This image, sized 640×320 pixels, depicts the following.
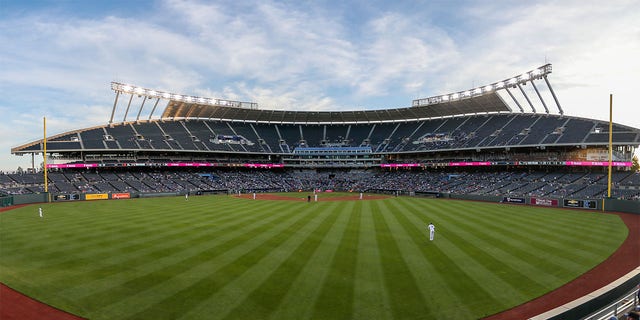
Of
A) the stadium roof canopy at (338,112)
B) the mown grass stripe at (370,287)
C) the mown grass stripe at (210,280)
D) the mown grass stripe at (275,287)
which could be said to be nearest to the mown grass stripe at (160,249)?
the mown grass stripe at (210,280)

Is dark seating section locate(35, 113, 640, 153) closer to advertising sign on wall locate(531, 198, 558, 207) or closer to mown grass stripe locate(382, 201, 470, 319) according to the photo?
advertising sign on wall locate(531, 198, 558, 207)

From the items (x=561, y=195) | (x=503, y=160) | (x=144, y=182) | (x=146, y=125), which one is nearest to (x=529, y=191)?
(x=561, y=195)

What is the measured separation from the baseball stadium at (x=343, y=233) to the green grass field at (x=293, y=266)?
8cm

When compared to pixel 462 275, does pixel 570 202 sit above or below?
above

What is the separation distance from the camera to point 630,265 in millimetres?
14156

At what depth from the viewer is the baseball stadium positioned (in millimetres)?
9852

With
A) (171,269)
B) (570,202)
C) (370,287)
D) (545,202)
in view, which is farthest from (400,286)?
(545,202)

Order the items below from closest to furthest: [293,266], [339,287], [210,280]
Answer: [339,287]
[210,280]
[293,266]

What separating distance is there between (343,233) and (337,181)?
5135cm

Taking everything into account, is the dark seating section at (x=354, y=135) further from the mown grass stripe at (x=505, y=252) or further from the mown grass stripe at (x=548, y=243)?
the mown grass stripe at (x=505, y=252)

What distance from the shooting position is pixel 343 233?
1966cm

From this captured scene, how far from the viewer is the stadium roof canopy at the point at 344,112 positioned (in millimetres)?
54775

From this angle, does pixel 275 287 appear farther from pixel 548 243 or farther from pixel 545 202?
pixel 545 202

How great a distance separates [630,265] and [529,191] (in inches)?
1243
